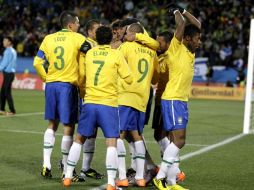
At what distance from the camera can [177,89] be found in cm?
823

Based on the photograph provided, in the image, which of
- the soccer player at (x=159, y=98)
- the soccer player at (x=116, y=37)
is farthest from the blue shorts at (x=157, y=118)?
the soccer player at (x=116, y=37)

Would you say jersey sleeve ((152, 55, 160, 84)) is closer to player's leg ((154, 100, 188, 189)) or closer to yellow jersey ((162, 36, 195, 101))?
yellow jersey ((162, 36, 195, 101))

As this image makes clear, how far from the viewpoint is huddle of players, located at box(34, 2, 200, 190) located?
7965 mm

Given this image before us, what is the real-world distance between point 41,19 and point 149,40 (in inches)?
1180

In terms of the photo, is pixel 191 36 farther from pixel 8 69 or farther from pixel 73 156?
pixel 8 69

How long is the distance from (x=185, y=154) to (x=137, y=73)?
3.57 meters

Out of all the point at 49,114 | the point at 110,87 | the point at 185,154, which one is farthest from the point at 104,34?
the point at 185,154

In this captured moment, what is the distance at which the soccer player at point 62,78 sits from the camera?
354 inches

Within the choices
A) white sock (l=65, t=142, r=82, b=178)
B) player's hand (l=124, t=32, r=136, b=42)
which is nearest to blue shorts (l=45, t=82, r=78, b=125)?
white sock (l=65, t=142, r=82, b=178)

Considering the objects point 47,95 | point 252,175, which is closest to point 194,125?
point 252,175

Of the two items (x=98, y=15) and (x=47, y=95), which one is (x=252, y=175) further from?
(x=98, y=15)

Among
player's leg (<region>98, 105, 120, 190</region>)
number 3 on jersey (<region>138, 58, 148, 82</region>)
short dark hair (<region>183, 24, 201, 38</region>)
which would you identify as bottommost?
player's leg (<region>98, 105, 120, 190</region>)

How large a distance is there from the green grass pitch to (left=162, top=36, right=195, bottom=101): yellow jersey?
51.4 inches

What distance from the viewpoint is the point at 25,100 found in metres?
24.8
